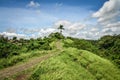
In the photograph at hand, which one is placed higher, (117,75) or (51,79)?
(51,79)

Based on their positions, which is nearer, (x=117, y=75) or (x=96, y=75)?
(x=96, y=75)

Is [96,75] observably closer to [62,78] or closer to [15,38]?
[62,78]

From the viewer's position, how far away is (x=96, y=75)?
29.8 meters

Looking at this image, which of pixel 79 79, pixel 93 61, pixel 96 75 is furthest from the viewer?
pixel 93 61

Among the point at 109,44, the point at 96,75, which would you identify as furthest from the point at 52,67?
the point at 109,44

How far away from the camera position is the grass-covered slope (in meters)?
23.4

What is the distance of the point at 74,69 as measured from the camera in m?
26.0

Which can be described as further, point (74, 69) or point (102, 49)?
point (102, 49)

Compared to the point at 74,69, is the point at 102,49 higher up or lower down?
lower down

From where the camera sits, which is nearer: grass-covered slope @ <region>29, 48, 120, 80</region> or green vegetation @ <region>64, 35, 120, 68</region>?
grass-covered slope @ <region>29, 48, 120, 80</region>

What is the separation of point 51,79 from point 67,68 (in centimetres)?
345

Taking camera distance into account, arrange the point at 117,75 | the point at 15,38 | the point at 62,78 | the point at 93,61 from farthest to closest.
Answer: the point at 15,38 → the point at 93,61 → the point at 117,75 → the point at 62,78

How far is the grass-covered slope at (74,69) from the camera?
2338 cm

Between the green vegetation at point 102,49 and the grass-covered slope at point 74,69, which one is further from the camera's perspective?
the green vegetation at point 102,49
